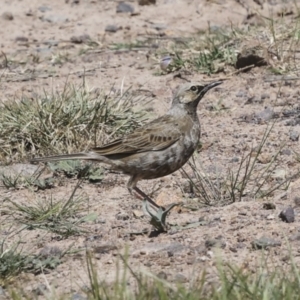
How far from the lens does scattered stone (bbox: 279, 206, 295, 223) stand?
6.29 meters

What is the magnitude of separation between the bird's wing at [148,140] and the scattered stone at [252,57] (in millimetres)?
2804

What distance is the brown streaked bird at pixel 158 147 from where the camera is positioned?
7.24m

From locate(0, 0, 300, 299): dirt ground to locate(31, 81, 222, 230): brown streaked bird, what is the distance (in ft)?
0.89

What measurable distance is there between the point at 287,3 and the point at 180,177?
5.51 meters

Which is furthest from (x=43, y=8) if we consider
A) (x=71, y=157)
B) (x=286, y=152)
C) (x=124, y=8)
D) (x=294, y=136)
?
(x=71, y=157)

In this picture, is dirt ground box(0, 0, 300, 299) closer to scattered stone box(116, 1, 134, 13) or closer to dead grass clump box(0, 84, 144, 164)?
scattered stone box(116, 1, 134, 13)

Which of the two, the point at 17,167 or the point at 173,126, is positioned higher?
the point at 173,126

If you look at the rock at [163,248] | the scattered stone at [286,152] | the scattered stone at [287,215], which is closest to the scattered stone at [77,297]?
the rock at [163,248]

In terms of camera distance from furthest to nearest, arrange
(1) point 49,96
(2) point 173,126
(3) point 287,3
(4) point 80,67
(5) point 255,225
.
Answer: (3) point 287,3 → (4) point 80,67 → (1) point 49,96 → (2) point 173,126 → (5) point 255,225

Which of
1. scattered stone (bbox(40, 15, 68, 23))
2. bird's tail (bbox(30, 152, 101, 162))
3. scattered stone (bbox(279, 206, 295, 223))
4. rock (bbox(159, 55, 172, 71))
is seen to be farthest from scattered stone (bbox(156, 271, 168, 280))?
scattered stone (bbox(40, 15, 68, 23))

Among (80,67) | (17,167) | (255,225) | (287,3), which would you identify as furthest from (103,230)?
(287,3)

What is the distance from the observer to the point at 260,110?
30.8ft

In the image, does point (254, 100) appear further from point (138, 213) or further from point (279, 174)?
point (138, 213)

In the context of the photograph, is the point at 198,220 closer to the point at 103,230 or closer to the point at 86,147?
the point at 103,230
